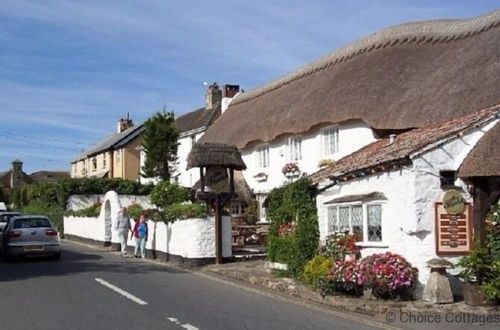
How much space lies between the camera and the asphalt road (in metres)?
10.7

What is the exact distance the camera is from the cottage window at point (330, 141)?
91.1 ft

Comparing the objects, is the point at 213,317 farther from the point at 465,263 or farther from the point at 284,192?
the point at 284,192

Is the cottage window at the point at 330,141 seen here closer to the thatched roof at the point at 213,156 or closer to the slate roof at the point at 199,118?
the thatched roof at the point at 213,156

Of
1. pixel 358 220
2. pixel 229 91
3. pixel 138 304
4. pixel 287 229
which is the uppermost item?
pixel 229 91

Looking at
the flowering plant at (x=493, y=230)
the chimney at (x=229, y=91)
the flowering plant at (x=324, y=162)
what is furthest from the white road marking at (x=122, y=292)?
the chimney at (x=229, y=91)

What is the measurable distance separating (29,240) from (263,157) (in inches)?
546

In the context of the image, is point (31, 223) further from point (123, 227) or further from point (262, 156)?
point (262, 156)

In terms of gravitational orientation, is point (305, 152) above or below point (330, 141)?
below

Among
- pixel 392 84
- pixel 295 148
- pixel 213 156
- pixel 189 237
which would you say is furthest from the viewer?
pixel 295 148

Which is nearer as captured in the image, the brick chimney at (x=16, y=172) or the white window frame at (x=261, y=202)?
the white window frame at (x=261, y=202)

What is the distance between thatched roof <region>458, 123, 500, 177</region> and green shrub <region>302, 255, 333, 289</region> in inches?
134

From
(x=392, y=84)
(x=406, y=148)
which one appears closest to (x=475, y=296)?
(x=406, y=148)

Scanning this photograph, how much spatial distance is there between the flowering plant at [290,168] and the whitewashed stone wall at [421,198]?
15.9 m

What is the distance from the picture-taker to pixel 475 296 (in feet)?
40.7
